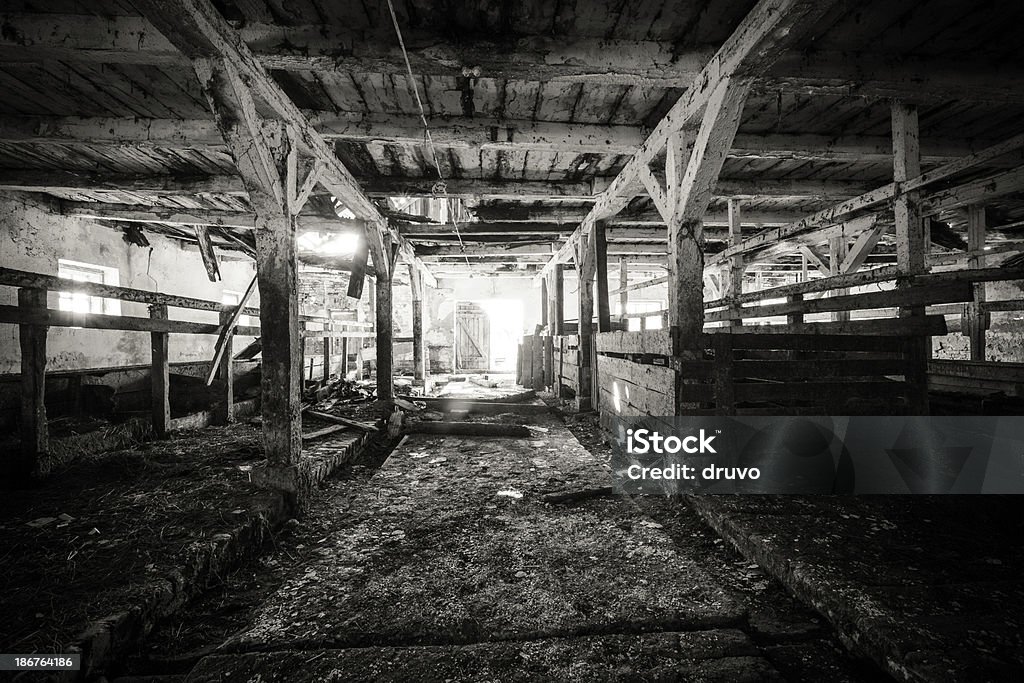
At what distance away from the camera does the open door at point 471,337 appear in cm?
1814

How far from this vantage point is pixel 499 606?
213 cm

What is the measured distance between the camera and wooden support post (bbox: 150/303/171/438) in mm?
4754

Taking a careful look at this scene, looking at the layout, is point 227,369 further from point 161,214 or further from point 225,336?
point 161,214

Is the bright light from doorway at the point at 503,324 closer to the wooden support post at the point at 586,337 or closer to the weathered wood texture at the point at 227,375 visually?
the wooden support post at the point at 586,337

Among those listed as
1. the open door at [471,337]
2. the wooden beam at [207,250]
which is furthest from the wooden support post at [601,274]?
the open door at [471,337]

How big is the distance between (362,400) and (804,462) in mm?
6661

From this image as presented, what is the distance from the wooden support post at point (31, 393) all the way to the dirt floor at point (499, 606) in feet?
7.29

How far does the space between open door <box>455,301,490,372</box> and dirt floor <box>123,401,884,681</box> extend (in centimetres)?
1463

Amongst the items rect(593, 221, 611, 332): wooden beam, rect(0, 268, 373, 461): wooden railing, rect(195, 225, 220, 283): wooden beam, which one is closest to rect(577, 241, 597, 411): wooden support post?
rect(593, 221, 611, 332): wooden beam

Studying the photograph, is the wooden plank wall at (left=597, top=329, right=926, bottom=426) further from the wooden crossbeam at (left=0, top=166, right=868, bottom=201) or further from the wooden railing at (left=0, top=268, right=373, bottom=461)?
the wooden railing at (left=0, top=268, right=373, bottom=461)

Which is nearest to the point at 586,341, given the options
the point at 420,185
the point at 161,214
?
the point at 420,185

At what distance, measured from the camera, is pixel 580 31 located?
313 cm

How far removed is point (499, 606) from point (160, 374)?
4.85m

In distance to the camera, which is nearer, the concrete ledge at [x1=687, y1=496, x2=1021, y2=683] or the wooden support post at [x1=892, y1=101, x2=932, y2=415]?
the concrete ledge at [x1=687, y1=496, x2=1021, y2=683]
